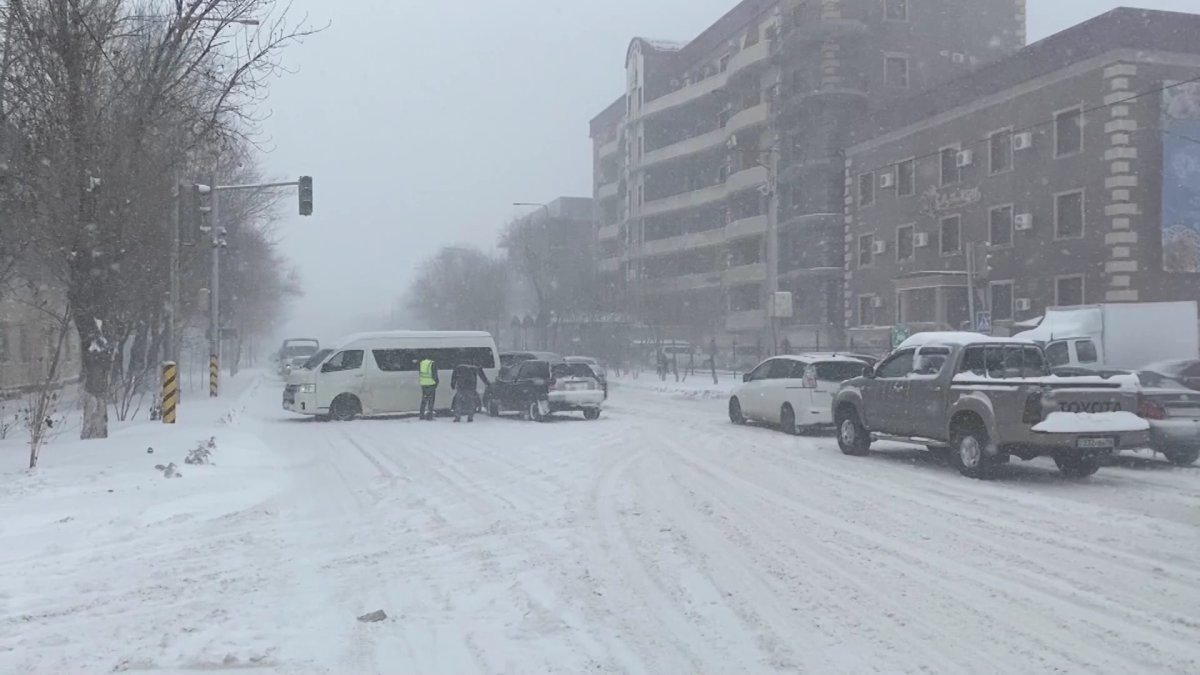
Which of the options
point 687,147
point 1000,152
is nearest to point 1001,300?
point 1000,152

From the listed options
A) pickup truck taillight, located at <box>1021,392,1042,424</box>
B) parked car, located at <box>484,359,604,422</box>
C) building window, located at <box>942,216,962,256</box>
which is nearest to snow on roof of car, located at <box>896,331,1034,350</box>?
pickup truck taillight, located at <box>1021,392,1042,424</box>

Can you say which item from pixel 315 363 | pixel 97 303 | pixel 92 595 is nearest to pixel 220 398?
pixel 315 363

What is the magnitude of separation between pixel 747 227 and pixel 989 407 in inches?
1823

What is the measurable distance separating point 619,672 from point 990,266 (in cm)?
3486

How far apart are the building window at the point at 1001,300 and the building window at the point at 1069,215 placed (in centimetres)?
284

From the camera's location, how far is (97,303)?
52.2ft

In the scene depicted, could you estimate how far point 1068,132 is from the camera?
3359cm

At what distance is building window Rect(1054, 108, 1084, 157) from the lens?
3294 cm

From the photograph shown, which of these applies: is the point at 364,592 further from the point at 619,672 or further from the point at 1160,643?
the point at 1160,643

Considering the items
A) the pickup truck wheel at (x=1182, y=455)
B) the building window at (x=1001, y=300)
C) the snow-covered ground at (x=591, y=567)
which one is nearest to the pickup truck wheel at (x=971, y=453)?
the snow-covered ground at (x=591, y=567)

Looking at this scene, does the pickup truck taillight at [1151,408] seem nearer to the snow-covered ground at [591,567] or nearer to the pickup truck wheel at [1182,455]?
the pickup truck wheel at [1182,455]

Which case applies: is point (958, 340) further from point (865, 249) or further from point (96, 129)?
point (865, 249)

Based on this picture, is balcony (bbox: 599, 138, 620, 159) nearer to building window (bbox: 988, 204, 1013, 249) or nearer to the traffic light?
building window (bbox: 988, 204, 1013, 249)

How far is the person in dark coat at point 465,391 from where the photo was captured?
23250 millimetres
